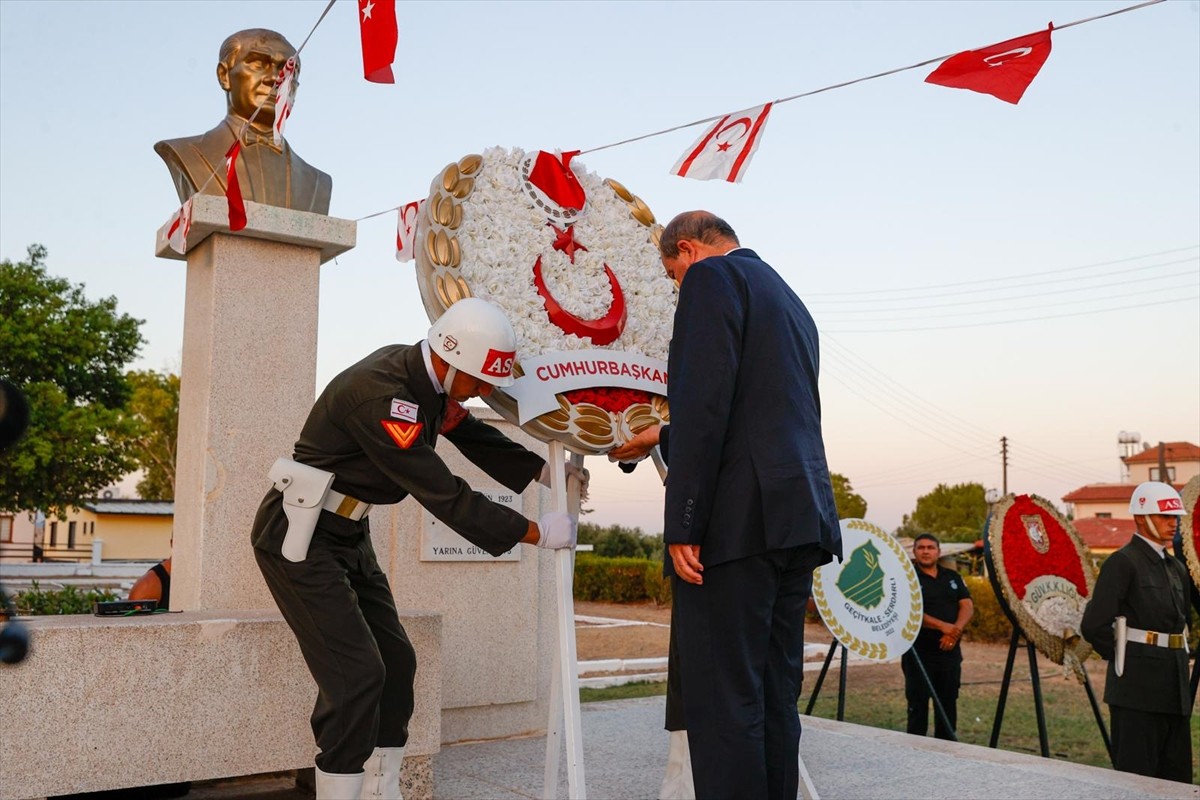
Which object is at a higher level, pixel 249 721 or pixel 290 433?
pixel 290 433

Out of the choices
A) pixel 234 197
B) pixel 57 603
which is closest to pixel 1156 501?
pixel 234 197

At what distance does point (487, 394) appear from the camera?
3.91 meters

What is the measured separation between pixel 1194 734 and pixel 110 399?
32.0 metres

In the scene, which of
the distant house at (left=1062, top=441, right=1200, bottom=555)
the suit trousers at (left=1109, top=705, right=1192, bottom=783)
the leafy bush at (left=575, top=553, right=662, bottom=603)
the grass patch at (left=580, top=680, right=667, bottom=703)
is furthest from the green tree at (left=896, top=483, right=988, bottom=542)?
the suit trousers at (left=1109, top=705, right=1192, bottom=783)

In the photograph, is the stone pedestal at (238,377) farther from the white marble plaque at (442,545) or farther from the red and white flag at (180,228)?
the white marble plaque at (442,545)

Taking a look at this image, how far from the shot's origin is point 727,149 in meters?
4.72

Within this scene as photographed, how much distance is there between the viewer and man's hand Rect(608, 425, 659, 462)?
4.07 metres

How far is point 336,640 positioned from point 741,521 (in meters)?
1.49

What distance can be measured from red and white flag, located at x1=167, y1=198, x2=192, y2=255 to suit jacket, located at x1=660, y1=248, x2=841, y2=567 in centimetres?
318

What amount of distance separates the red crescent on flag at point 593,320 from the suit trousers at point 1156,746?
13.3 ft

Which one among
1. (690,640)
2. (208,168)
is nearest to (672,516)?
(690,640)

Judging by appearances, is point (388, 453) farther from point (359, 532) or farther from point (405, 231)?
point (405, 231)

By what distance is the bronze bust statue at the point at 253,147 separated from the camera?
19.1ft

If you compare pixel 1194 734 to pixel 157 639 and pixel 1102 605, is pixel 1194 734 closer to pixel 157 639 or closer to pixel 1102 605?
pixel 1102 605
